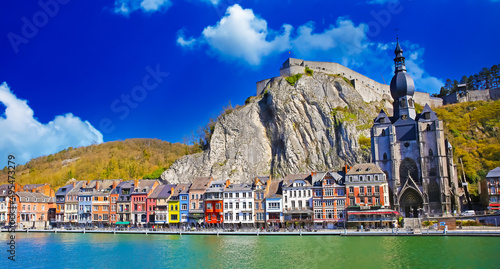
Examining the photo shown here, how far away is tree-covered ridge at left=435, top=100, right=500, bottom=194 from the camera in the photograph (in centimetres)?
7531

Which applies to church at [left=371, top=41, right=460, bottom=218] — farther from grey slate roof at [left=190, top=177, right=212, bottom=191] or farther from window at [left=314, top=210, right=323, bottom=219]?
grey slate roof at [left=190, top=177, right=212, bottom=191]

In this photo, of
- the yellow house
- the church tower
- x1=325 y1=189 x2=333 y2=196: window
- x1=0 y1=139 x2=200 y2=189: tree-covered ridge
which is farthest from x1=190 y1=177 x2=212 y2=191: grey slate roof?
the church tower

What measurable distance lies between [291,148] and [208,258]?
4534cm

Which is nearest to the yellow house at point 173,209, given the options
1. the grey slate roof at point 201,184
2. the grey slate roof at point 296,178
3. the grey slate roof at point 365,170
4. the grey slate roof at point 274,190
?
the grey slate roof at point 201,184

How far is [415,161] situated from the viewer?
2692 inches

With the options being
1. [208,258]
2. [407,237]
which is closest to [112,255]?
[208,258]

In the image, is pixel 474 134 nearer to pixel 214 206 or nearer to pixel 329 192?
pixel 329 192

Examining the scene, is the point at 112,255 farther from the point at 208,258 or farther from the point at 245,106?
the point at 245,106

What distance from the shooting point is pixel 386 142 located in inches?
2768

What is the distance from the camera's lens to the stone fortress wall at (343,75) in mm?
95406

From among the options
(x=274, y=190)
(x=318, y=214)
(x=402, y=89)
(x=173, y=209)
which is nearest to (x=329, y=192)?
(x=318, y=214)

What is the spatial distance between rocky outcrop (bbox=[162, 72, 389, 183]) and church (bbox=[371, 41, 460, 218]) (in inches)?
293

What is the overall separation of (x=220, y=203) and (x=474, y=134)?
53537mm

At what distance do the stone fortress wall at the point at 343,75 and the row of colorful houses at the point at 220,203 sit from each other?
3188cm
